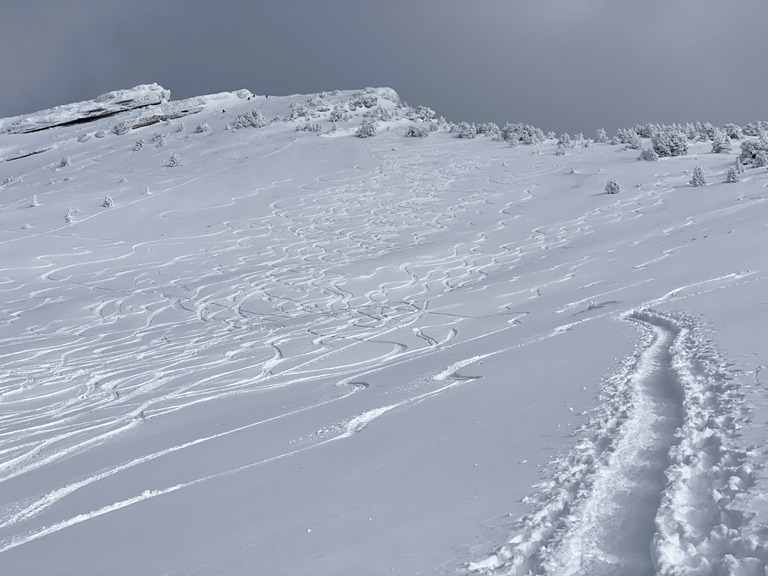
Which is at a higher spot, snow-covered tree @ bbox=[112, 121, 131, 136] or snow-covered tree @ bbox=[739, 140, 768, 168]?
snow-covered tree @ bbox=[112, 121, 131, 136]

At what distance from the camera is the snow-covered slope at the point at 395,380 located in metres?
3.24

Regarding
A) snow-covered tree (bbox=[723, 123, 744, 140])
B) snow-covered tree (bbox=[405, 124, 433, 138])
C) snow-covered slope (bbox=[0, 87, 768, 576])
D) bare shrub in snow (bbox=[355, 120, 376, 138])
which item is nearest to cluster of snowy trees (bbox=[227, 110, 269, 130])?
bare shrub in snow (bbox=[355, 120, 376, 138])

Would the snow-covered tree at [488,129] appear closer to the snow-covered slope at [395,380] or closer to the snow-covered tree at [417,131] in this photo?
the snow-covered tree at [417,131]

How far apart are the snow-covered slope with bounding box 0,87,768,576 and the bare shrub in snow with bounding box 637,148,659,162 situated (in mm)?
843

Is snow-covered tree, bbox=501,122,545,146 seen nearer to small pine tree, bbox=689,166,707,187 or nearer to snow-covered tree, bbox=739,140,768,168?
snow-covered tree, bbox=739,140,768,168

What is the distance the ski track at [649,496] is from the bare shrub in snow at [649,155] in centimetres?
1909

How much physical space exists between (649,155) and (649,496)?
2126 cm

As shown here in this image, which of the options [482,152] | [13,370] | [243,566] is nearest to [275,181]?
[482,152]

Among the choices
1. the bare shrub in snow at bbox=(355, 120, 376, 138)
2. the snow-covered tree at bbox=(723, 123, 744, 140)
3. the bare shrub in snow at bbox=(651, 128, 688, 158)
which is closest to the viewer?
the bare shrub in snow at bbox=(651, 128, 688, 158)

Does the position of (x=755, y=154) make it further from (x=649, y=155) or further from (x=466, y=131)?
(x=466, y=131)

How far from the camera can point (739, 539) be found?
8.55ft

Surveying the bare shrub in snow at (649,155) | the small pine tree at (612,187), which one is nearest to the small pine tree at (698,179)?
the small pine tree at (612,187)

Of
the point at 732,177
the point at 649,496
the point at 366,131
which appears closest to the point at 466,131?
the point at 366,131

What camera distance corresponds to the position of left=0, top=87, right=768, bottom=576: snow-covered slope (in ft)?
10.6
